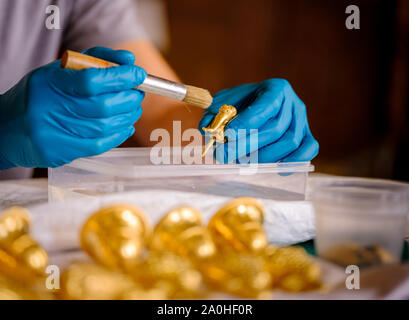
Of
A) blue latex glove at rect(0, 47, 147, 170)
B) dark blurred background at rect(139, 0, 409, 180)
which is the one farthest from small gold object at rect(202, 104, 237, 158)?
dark blurred background at rect(139, 0, 409, 180)

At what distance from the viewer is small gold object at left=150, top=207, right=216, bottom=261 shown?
36cm

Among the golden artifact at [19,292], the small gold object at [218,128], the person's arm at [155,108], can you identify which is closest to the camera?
the golden artifact at [19,292]

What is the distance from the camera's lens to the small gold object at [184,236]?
1.17ft

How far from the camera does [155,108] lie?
3.25 feet

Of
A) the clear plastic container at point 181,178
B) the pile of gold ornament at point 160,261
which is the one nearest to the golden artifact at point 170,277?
the pile of gold ornament at point 160,261

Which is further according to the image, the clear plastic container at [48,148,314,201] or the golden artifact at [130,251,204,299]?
the clear plastic container at [48,148,314,201]

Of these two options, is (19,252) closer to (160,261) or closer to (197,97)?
(160,261)

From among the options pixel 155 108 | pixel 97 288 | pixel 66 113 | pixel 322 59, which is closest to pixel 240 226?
pixel 97 288

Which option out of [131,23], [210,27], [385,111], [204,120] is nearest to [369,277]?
[204,120]

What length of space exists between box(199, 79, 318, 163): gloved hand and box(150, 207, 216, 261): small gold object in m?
0.21

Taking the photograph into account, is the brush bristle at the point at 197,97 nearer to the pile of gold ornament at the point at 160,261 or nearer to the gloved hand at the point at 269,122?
the gloved hand at the point at 269,122

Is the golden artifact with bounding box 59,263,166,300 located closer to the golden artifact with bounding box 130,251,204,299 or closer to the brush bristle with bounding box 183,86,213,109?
the golden artifact with bounding box 130,251,204,299

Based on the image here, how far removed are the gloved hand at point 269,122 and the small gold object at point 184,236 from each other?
0.21 meters

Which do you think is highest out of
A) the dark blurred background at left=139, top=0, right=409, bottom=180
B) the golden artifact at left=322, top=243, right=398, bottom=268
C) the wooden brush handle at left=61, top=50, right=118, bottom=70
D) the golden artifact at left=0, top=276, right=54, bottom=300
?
the dark blurred background at left=139, top=0, right=409, bottom=180
